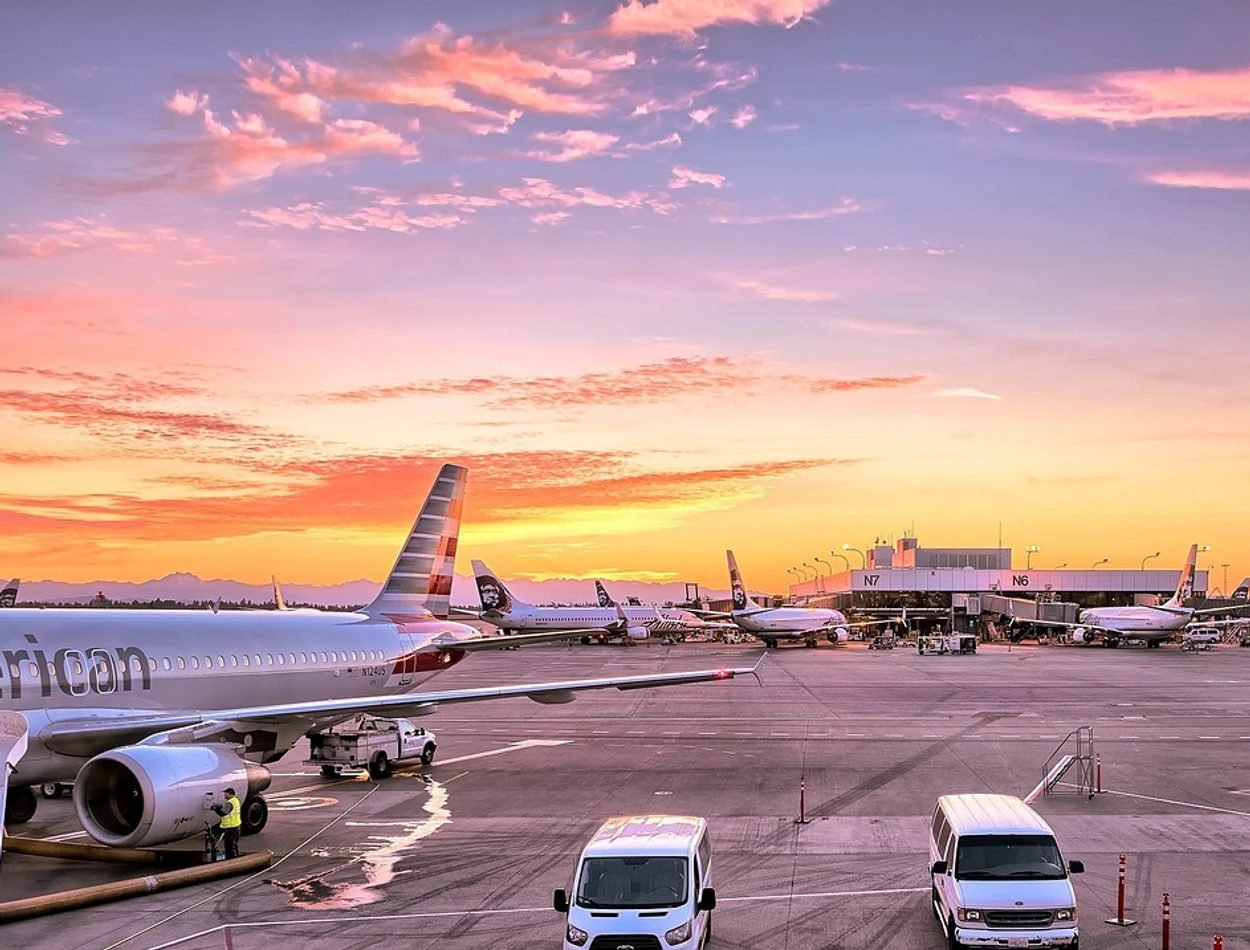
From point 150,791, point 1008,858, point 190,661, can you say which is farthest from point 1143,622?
point 150,791

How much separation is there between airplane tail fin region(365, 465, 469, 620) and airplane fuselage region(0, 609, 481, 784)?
43.5 inches

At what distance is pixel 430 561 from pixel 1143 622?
12002cm

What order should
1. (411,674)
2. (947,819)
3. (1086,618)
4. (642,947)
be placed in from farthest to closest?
(1086,618)
(411,674)
(947,819)
(642,947)

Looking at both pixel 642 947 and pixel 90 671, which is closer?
pixel 642 947

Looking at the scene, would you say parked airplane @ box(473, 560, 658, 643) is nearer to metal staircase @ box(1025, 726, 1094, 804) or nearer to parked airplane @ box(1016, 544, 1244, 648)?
parked airplane @ box(1016, 544, 1244, 648)

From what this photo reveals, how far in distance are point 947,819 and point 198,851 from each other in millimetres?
16450

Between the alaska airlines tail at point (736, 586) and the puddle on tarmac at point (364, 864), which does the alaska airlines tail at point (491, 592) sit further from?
the puddle on tarmac at point (364, 864)

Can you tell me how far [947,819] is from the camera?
2278 cm

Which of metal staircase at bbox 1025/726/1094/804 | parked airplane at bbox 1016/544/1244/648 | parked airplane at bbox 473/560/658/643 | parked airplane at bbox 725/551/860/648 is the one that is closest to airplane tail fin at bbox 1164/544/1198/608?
parked airplane at bbox 1016/544/1244/648

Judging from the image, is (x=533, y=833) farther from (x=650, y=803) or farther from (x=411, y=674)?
(x=411, y=674)

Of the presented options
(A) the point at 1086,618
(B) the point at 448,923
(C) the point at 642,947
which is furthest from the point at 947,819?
(A) the point at 1086,618

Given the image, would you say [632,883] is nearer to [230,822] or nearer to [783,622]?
[230,822]

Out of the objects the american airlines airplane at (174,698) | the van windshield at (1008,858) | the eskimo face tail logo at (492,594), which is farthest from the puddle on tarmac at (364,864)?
the eskimo face tail logo at (492,594)

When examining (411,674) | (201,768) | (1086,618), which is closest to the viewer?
(201,768)
